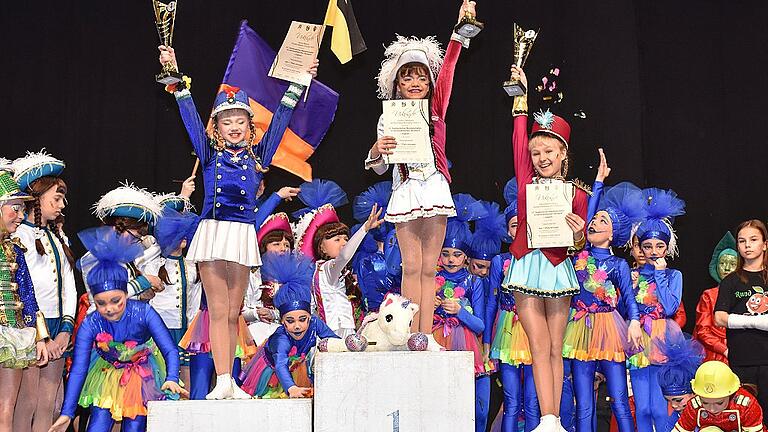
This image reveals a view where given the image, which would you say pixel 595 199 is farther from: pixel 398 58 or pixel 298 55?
pixel 298 55

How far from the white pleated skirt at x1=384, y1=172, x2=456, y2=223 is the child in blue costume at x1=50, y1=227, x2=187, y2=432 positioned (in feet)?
4.45

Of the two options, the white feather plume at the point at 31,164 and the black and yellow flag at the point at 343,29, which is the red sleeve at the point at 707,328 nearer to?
the black and yellow flag at the point at 343,29

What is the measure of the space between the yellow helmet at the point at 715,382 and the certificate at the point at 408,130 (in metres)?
1.69

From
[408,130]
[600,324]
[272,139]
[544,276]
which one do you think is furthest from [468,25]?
[600,324]

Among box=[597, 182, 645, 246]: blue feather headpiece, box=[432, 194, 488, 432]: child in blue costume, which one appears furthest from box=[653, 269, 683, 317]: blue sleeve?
box=[432, 194, 488, 432]: child in blue costume

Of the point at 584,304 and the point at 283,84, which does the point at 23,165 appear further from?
the point at 584,304

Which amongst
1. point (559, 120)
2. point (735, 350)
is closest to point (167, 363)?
point (559, 120)

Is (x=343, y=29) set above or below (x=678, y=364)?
above

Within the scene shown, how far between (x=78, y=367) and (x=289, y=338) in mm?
1061

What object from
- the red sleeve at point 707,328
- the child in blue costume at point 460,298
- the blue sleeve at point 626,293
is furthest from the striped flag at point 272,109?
the red sleeve at point 707,328

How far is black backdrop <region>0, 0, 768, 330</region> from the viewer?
714 centimetres

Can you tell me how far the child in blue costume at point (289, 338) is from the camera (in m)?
5.36

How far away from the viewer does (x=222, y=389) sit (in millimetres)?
4680

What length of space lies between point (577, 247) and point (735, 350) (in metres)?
1.06
